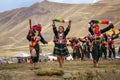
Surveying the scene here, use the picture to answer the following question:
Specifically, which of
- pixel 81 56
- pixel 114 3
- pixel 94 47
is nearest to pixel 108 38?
pixel 81 56

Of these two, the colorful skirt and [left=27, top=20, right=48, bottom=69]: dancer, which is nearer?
[left=27, top=20, right=48, bottom=69]: dancer

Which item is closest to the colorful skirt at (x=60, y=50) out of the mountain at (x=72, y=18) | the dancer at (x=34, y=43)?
the dancer at (x=34, y=43)

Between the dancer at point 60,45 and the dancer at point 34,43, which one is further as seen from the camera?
the dancer at point 60,45

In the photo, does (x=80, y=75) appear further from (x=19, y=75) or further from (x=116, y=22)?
(x=116, y=22)

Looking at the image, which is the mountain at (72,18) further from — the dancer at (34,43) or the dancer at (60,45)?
the dancer at (34,43)

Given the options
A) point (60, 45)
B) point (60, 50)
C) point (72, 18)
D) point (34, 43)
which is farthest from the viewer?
point (72, 18)

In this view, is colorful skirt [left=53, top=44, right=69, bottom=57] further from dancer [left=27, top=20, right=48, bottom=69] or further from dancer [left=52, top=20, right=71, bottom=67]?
dancer [left=27, top=20, right=48, bottom=69]

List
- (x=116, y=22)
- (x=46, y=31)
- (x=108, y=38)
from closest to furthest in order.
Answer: (x=108, y=38)
(x=116, y=22)
(x=46, y=31)

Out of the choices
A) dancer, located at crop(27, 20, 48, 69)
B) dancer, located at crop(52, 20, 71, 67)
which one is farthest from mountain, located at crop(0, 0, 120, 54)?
dancer, located at crop(27, 20, 48, 69)

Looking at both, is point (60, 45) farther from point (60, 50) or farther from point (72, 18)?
point (72, 18)

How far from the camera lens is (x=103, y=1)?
649ft

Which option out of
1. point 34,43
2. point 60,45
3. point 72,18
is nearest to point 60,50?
point 60,45

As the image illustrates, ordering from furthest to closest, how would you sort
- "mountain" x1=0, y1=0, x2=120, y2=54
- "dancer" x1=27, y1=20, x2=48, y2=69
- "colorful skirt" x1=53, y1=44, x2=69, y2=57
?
1. "mountain" x1=0, y1=0, x2=120, y2=54
2. "colorful skirt" x1=53, y1=44, x2=69, y2=57
3. "dancer" x1=27, y1=20, x2=48, y2=69

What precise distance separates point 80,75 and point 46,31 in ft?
476
